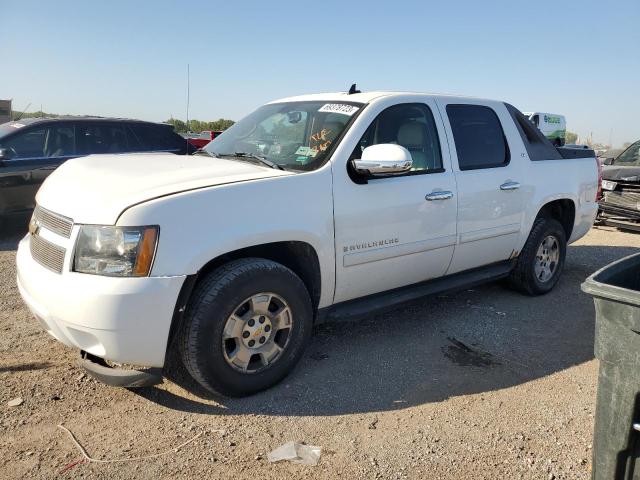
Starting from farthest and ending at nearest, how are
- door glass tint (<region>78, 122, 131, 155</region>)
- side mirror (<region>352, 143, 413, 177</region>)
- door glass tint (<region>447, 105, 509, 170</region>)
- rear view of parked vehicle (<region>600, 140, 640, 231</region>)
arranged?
1. rear view of parked vehicle (<region>600, 140, 640, 231</region>)
2. door glass tint (<region>78, 122, 131, 155</region>)
3. door glass tint (<region>447, 105, 509, 170</region>)
4. side mirror (<region>352, 143, 413, 177</region>)

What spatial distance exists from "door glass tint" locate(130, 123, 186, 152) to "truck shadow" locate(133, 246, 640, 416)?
5409 millimetres

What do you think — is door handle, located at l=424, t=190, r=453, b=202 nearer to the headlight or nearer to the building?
the headlight

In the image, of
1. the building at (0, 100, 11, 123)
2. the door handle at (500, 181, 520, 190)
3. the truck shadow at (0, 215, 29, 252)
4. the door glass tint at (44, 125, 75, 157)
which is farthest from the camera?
the building at (0, 100, 11, 123)

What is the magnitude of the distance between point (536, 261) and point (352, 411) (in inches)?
115

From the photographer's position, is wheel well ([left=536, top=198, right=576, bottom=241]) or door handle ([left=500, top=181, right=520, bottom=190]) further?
wheel well ([left=536, top=198, right=576, bottom=241])

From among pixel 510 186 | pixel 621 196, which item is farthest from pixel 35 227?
pixel 621 196

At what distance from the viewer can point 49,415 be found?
119 inches

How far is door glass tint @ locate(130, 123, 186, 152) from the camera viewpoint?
27.8 feet

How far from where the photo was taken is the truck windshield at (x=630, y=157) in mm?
10087

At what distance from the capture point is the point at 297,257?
3.45m

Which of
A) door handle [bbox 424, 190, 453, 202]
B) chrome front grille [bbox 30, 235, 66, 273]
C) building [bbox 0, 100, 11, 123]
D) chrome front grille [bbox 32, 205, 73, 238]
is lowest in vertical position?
chrome front grille [bbox 30, 235, 66, 273]

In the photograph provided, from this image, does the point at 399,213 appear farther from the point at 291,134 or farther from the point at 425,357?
the point at 425,357

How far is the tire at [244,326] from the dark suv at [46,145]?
540 centimetres


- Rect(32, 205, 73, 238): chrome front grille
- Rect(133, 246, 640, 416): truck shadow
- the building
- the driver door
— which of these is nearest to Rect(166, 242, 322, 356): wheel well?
the driver door
